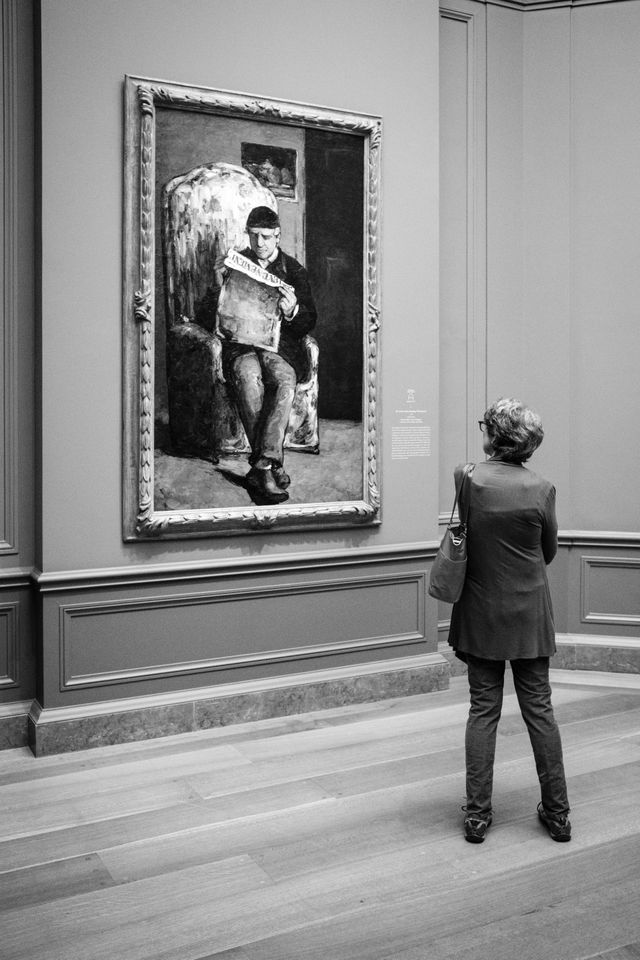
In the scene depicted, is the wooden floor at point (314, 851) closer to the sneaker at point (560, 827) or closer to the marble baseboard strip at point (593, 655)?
the sneaker at point (560, 827)

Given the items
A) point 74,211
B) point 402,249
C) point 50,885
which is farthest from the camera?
point 402,249

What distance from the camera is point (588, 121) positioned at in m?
6.20

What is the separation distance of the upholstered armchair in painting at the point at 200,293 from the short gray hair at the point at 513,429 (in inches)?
78.8

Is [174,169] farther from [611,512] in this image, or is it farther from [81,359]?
Answer: [611,512]

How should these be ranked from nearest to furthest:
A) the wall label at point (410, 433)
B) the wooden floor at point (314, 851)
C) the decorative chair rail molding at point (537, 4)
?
the wooden floor at point (314, 851) → the wall label at point (410, 433) → the decorative chair rail molding at point (537, 4)

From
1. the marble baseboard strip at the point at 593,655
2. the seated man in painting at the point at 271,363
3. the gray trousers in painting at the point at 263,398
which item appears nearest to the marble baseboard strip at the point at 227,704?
the marble baseboard strip at the point at 593,655

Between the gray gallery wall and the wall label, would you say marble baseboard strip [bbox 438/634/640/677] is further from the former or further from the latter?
the wall label

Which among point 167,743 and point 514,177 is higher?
point 514,177

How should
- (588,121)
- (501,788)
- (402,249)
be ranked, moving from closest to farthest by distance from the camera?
(501,788) < (402,249) < (588,121)

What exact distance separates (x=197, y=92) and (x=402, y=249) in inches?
63.7

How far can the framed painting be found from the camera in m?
4.97

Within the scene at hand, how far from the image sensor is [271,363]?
5.32 metres

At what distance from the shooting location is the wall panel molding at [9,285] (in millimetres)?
4734

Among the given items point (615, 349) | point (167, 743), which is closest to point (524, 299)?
point (615, 349)
